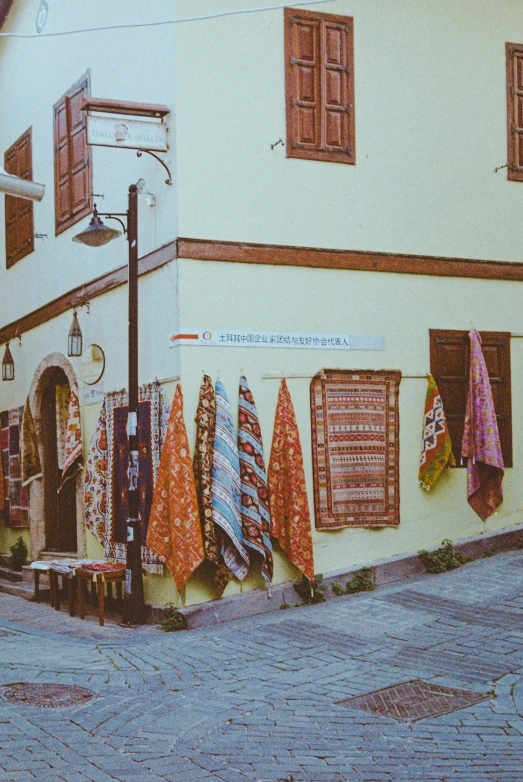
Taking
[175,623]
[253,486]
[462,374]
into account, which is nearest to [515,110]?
[462,374]

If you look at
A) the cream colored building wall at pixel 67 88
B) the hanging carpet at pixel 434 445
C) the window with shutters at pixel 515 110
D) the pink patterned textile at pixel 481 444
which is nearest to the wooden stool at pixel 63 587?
the cream colored building wall at pixel 67 88

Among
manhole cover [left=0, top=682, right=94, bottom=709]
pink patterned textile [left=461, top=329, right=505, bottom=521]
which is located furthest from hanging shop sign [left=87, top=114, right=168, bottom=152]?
manhole cover [left=0, top=682, right=94, bottom=709]

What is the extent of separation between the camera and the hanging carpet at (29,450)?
548 inches

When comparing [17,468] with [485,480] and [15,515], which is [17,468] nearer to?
[15,515]

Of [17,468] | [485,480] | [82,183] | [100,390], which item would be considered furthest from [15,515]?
[485,480]

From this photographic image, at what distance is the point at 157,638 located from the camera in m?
9.16

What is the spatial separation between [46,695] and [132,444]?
335 cm

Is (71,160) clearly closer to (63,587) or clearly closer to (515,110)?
(63,587)

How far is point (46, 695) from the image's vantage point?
22.7 ft

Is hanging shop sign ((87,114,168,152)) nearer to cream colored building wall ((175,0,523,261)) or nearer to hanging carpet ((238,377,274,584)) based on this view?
cream colored building wall ((175,0,523,261))

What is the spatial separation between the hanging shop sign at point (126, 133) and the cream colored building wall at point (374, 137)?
22 cm

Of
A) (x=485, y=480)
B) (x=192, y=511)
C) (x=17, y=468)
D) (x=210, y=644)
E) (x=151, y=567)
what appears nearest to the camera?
(x=210, y=644)

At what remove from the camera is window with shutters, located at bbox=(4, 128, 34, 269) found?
14.6 metres

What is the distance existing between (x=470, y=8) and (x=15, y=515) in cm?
939
